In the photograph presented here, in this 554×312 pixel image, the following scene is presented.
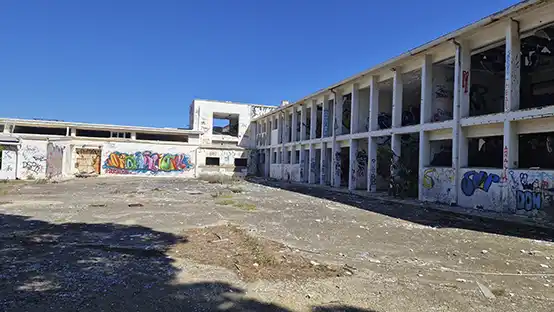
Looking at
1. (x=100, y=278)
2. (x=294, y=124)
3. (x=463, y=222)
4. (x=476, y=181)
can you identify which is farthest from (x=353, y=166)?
(x=100, y=278)

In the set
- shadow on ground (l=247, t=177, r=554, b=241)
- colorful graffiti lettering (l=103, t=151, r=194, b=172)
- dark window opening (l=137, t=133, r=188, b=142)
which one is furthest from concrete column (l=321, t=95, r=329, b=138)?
dark window opening (l=137, t=133, r=188, b=142)

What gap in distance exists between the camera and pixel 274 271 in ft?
15.8

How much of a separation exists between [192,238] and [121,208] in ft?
16.8

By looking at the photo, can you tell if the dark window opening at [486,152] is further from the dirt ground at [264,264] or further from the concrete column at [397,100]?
the dirt ground at [264,264]

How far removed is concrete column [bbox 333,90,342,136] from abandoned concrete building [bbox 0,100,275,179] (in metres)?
16.3

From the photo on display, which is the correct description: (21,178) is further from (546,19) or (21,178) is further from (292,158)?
(546,19)

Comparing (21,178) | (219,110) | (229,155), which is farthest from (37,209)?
(219,110)

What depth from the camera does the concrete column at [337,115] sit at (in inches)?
907

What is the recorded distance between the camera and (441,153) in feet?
53.0

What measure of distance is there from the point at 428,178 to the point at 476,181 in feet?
8.00

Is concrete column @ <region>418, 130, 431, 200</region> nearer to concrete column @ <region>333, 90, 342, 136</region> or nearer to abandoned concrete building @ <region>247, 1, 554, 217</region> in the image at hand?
abandoned concrete building @ <region>247, 1, 554, 217</region>

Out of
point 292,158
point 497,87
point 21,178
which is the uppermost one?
point 497,87

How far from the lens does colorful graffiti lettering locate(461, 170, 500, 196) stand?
40.1 feet

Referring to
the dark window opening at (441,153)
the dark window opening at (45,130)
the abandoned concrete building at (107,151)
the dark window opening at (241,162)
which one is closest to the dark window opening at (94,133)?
the abandoned concrete building at (107,151)
